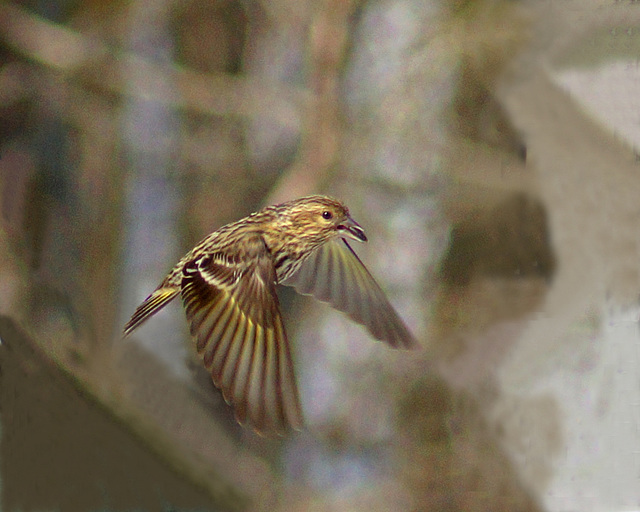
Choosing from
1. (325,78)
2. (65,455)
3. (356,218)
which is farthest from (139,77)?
(65,455)

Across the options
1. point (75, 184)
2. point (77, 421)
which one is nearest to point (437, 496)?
point (77, 421)

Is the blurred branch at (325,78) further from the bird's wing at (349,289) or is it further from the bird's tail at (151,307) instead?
the bird's tail at (151,307)

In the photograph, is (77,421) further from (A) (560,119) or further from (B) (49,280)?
(A) (560,119)

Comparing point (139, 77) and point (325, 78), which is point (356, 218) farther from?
point (139, 77)

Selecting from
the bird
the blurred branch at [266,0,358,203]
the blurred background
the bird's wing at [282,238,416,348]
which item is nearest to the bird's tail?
the bird

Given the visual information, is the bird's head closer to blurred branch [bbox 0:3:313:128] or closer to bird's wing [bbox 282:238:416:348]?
bird's wing [bbox 282:238:416:348]

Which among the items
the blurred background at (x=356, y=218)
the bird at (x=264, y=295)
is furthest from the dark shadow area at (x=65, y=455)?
the bird at (x=264, y=295)

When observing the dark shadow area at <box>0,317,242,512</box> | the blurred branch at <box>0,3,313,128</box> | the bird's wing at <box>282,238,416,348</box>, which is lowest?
the dark shadow area at <box>0,317,242,512</box>
